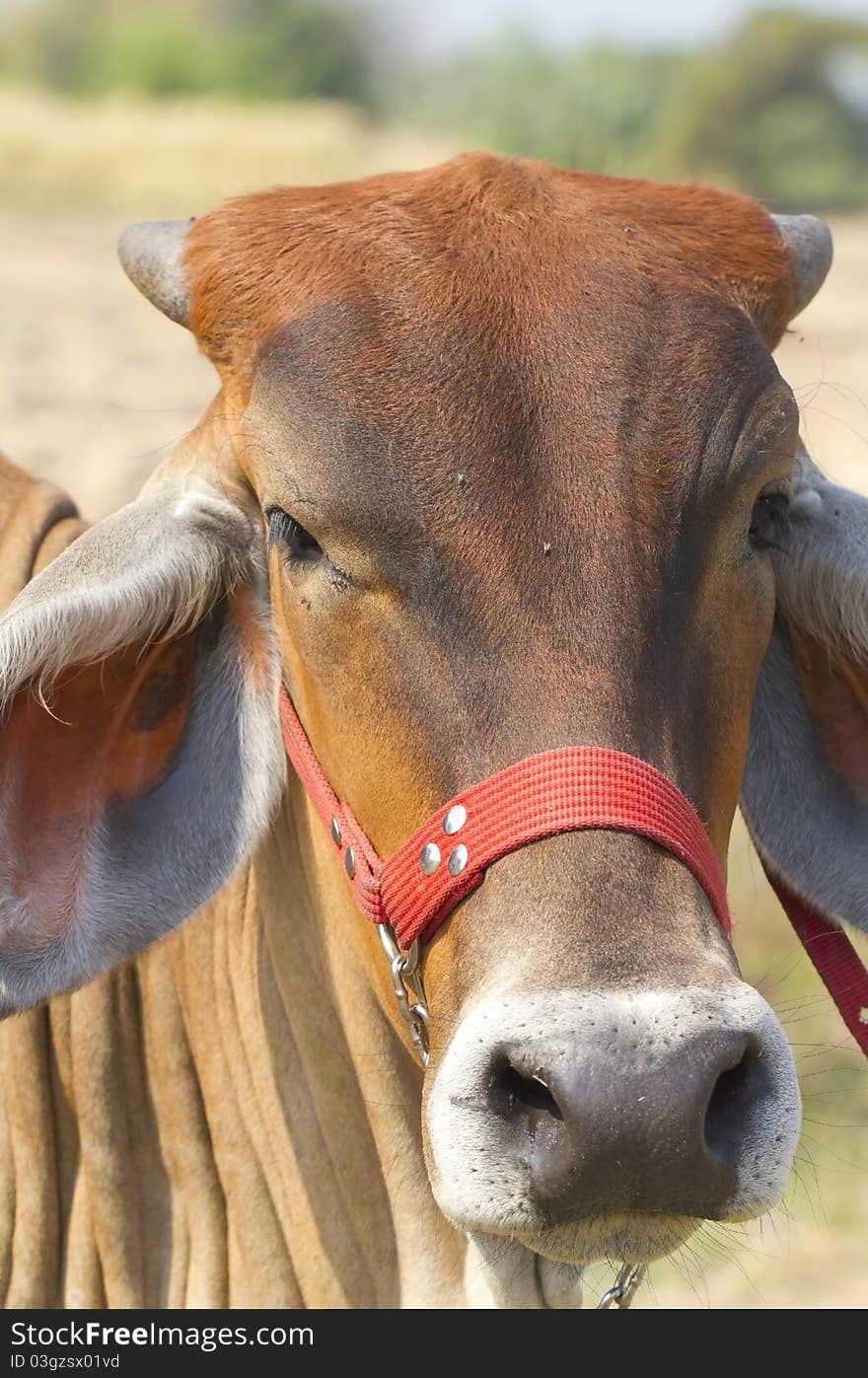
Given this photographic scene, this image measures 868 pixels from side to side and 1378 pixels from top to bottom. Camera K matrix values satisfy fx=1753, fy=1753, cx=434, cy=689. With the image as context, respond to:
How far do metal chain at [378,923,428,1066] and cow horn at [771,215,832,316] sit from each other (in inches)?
63.0

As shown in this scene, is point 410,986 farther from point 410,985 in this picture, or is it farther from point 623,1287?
point 623,1287

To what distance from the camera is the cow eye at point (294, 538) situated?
333cm

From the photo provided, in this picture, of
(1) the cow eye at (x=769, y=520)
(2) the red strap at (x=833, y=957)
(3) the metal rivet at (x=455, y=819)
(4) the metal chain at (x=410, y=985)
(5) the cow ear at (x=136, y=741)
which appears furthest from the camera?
(2) the red strap at (x=833, y=957)

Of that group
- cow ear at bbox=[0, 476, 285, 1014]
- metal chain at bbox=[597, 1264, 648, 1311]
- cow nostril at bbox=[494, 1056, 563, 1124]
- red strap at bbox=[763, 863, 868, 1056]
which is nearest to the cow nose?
cow nostril at bbox=[494, 1056, 563, 1124]

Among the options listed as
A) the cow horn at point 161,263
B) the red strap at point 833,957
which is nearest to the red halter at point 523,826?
the red strap at point 833,957

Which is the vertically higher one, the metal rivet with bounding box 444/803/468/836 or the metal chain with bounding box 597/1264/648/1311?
the metal rivet with bounding box 444/803/468/836

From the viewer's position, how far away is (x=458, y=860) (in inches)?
117

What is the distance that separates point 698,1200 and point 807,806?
130cm

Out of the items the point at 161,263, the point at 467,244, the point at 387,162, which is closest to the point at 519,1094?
Answer: the point at 467,244

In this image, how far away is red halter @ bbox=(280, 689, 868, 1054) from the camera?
2.88 meters

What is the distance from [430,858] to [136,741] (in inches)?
41.1

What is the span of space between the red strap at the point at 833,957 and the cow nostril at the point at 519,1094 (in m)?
1.25

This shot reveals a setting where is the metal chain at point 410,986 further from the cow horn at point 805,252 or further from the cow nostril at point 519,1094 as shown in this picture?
the cow horn at point 805,252

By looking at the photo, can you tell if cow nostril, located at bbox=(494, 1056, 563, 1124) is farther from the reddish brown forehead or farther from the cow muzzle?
the reddish brown forehead
